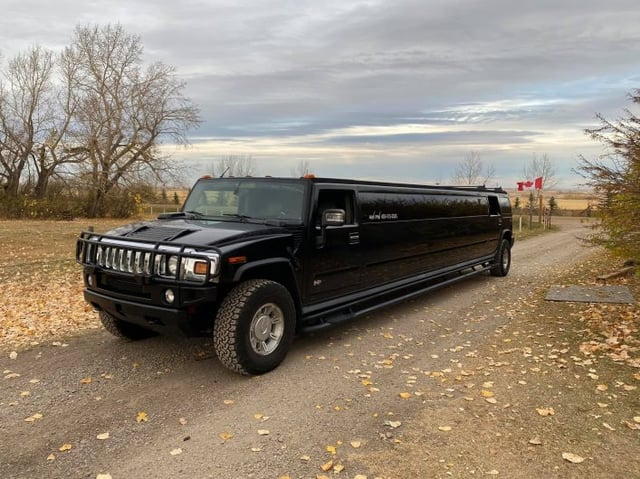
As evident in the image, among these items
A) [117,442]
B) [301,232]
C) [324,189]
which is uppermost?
[324,189]

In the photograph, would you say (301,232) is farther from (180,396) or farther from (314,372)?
(180,396)

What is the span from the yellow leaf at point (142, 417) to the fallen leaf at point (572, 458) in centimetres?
315

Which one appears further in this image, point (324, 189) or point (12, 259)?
point (12, 259)

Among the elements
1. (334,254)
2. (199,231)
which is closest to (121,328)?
(199,231)

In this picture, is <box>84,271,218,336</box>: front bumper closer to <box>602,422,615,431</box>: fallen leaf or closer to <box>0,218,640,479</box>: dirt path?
<box>0,218,640,479</box>: dirt path

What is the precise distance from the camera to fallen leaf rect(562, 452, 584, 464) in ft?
11.1

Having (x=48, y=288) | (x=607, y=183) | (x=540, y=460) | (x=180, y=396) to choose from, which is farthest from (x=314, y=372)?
(x=48, y=288)

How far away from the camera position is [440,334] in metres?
6.40

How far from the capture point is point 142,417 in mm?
3982

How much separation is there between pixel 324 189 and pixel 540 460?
3.49m

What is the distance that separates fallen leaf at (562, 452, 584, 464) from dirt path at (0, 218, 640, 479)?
0.03 meters

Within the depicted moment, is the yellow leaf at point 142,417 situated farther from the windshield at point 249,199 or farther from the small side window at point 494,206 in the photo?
the small side window at point 494,206

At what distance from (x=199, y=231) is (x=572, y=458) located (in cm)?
366

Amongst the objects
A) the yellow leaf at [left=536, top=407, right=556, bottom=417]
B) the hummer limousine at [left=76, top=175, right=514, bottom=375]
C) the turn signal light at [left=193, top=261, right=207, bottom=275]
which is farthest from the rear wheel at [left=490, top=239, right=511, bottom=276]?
the turn signal light at [left=193, top=261, right=207, bottom=275]
